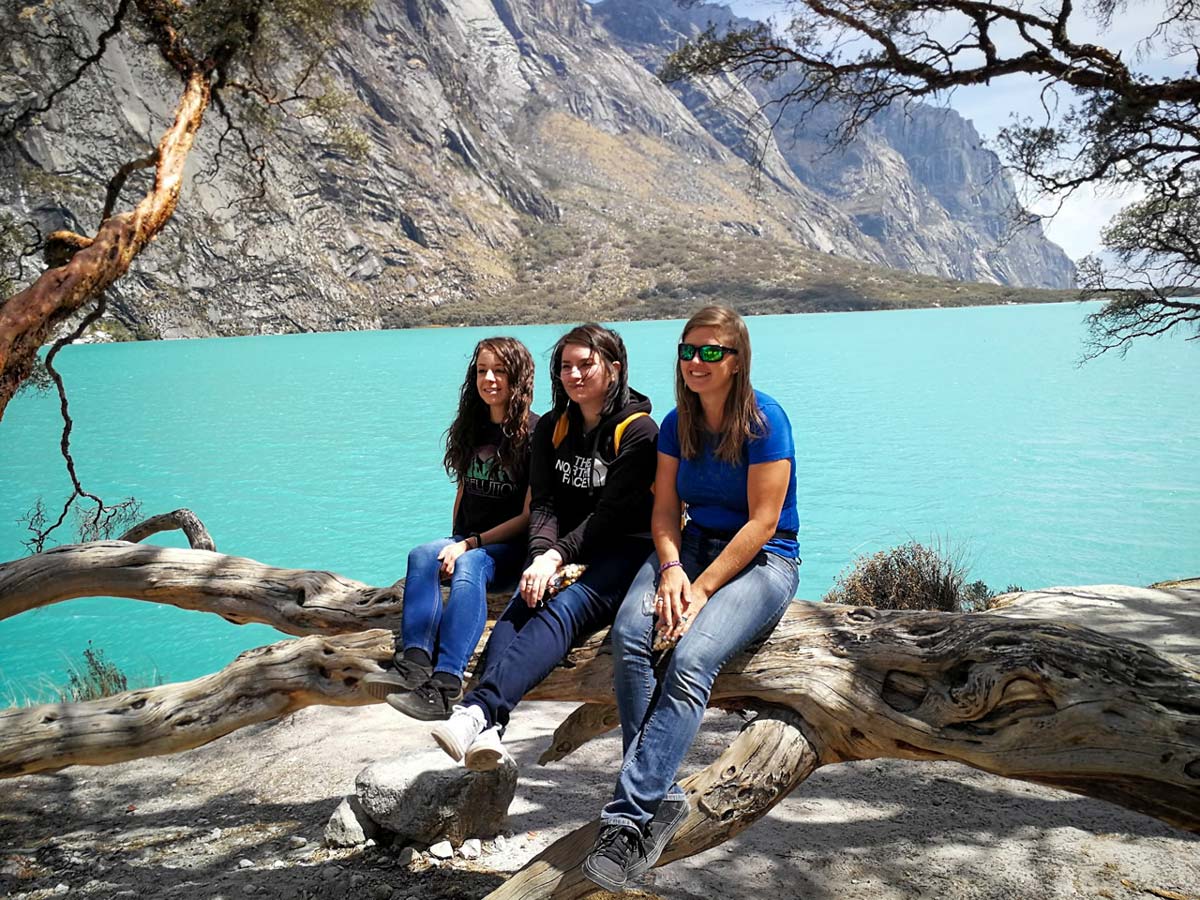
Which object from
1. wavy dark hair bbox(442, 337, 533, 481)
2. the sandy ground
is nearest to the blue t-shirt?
wavy dark hair bbox(442, 337, 533, 481)

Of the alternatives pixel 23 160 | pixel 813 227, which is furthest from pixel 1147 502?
pixel 813 227

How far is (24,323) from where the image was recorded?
13.8 ft

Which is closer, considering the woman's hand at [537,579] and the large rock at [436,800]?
the woman's hand at [537,579]

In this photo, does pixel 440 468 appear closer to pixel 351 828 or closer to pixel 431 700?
pixel 351 828

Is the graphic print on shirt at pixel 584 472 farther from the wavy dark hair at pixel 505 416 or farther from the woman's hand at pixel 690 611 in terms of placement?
the woman's hand at pixel 690 611

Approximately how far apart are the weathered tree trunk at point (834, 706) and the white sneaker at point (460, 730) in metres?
0.32

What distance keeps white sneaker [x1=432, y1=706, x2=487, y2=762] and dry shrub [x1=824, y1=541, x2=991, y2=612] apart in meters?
5.19

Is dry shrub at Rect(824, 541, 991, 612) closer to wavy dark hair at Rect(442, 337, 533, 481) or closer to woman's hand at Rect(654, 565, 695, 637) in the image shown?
wavy dark hair at Rect(442, 337, 533, 481)

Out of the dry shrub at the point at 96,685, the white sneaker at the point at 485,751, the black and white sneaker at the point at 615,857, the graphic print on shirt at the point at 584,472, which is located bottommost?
the dry shrub at the point at 96,685

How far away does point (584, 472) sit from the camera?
114 inches

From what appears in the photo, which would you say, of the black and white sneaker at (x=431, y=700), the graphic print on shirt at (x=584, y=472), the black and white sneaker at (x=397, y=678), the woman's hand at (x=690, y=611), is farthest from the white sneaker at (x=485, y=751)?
the graphic print on shirt at (x=584, y=472)

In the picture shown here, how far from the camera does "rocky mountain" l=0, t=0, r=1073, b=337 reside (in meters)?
47.0

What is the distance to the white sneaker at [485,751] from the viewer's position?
7.48 feet

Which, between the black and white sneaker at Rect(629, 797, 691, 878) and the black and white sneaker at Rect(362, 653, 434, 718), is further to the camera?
the black and white sneaker at Rect(362, 653, 434, 718)
